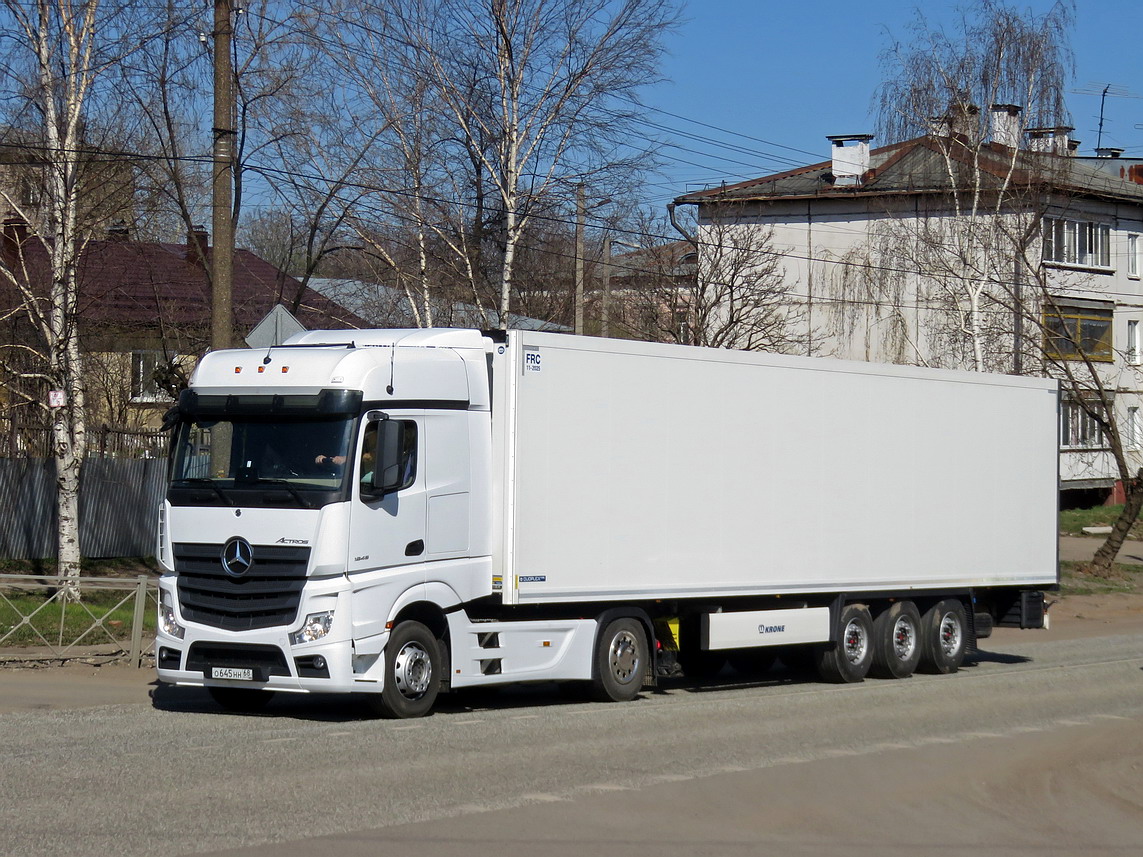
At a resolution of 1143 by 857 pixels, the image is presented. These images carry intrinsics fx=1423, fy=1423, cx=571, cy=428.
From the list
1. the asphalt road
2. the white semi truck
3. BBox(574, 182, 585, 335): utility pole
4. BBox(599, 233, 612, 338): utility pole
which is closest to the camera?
the asphalt road

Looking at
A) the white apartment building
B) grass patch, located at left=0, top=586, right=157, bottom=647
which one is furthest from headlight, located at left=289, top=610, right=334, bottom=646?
the white apartment building

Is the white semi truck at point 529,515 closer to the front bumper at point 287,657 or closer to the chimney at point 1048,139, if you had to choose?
the front bumper at point 287,657

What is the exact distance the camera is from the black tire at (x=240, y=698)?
12.7 m

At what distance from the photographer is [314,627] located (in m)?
11.5

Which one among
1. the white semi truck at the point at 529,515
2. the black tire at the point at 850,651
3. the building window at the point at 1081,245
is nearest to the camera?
the white semi truck at the point at 529,515

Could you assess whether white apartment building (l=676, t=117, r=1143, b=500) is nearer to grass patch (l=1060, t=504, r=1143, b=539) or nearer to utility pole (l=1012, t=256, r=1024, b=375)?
utility pole (l=1012, t=256, r=1024, b=375)

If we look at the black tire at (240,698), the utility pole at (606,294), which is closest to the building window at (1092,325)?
the utility pole at (606,294)

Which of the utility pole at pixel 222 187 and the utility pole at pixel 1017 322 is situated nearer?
the utility pole at pixel 222 187

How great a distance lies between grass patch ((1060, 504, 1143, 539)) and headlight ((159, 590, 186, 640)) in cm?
3294

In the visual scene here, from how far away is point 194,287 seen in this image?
34812 mm

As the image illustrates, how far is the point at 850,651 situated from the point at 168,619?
25.5 ft

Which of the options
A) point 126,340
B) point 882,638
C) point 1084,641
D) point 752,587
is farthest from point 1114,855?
point 126,340

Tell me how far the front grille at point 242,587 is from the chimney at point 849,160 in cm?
3988

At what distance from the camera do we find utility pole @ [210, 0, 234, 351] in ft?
52.5
